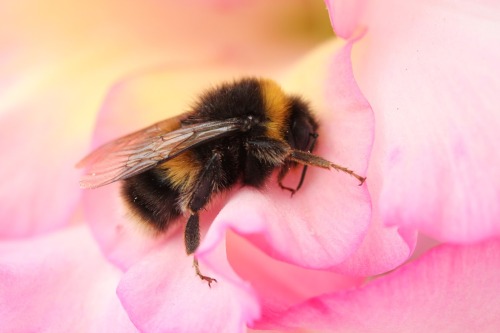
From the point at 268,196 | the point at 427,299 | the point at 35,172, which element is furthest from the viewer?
the point at 35,172

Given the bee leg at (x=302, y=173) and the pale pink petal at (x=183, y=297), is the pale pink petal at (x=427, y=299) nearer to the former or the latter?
the pale pink petal at (x=183, y=297)

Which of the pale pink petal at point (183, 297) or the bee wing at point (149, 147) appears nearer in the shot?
the pale pink petal at point (183, 297)

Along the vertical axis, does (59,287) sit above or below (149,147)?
below

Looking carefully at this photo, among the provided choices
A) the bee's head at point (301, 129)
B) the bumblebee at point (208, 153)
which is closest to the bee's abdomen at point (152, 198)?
the bumblebee at point (208, 153)

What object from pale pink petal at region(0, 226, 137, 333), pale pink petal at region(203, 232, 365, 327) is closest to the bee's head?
pale pink petal at region(203, 232, 365, 327)

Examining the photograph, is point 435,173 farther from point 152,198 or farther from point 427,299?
point 152,198

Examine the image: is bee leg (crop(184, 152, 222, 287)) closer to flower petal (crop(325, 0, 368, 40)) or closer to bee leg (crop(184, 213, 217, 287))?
bee leg (crop(184, 213, 217, 287))

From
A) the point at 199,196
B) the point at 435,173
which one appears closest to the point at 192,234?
the point at 199,196
